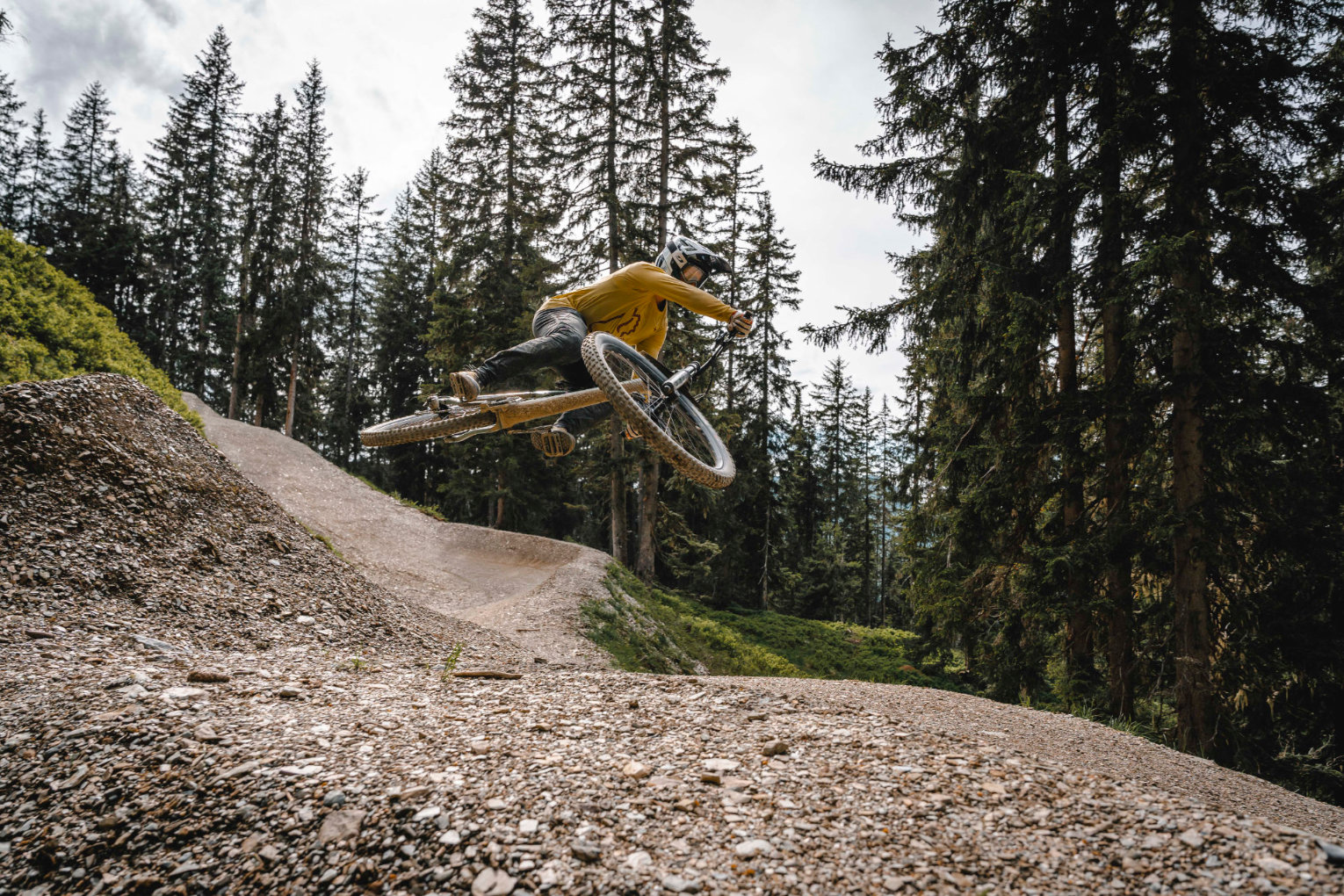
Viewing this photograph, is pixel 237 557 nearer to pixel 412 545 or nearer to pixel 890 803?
pixel 890 803

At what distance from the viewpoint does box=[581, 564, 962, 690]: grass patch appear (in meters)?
10.2

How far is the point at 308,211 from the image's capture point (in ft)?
93.6

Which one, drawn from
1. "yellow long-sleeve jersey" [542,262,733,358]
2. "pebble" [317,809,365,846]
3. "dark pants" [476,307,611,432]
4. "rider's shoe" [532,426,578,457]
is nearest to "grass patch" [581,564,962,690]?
"rider's shoe" [532,426,578,457]

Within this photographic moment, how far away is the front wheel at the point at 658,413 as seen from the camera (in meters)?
4.29

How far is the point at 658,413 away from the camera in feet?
15.8

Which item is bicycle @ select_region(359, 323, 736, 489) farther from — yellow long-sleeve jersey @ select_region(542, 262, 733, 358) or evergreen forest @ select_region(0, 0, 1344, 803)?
evergreen forest @ select_region(0, 0, 1344, 803)

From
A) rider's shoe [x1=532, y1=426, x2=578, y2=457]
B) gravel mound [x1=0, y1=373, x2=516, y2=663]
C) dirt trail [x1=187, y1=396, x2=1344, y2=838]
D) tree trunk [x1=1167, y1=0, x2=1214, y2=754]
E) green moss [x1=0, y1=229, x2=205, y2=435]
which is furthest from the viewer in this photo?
green moss [x1=0, y1=229, x2=205, y2=435]

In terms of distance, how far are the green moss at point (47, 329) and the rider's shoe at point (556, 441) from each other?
17.5 feet

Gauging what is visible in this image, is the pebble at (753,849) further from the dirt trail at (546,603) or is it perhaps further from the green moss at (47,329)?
the green moss at (47,329)

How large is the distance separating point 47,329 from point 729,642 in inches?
560

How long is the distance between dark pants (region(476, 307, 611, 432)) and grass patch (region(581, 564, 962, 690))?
5269mm

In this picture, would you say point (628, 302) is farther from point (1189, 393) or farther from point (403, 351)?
point (403, 351)

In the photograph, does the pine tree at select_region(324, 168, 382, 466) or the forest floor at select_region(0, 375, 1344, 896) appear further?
the pine tree at select_region(324, 168, 382, 466)

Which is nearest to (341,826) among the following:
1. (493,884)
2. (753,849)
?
(493,884)
